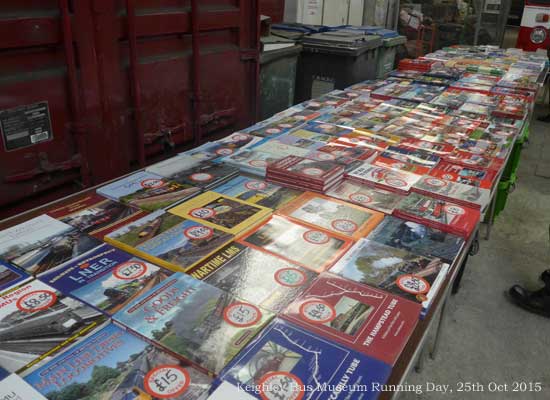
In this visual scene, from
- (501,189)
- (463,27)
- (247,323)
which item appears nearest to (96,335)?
(247,323)

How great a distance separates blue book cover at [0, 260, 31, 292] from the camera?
1211 millimetres

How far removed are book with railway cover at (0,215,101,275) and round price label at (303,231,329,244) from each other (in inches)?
25.6

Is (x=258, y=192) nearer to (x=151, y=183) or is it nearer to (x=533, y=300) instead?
→ (x=151, y=183)

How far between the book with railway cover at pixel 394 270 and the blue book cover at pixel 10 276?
2.79 ft

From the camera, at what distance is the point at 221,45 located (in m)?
2.65

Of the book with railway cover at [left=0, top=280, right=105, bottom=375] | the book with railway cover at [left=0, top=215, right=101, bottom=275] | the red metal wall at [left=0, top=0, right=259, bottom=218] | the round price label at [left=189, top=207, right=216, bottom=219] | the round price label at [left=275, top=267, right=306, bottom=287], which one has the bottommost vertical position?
the book with railway cover at [left=0, top=280, right=105, bottom=375]

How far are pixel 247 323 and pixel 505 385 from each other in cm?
159

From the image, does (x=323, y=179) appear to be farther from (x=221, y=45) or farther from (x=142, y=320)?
(x=221, y=45)

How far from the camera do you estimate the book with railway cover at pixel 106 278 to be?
1.18 m

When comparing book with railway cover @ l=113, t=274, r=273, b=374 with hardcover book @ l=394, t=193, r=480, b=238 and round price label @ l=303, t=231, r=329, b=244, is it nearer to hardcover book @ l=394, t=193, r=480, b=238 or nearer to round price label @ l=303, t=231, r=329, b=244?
round price label @ l=303, t=231, r=329, b=244

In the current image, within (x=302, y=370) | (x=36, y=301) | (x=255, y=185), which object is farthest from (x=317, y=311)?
(x=255, y=185)

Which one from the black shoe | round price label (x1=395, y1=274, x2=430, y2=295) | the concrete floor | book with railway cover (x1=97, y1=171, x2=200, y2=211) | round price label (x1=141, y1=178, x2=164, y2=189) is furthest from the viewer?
the black shoe

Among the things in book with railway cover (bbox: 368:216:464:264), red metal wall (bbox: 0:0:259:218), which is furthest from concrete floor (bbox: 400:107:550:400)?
red metal wall (bbox: 0:0:259:218)

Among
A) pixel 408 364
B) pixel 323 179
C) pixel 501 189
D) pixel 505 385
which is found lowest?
pixel 505 385
